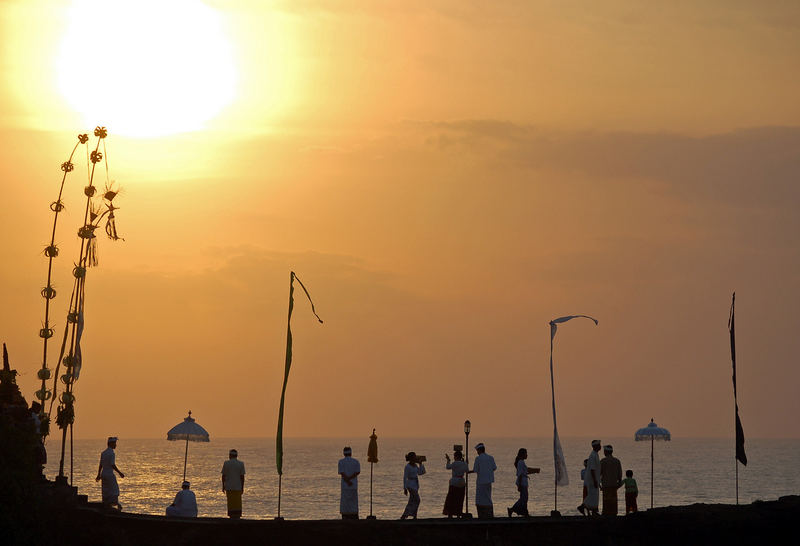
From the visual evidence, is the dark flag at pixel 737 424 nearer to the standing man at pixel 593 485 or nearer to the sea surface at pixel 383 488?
the standing man at pixel 593 485

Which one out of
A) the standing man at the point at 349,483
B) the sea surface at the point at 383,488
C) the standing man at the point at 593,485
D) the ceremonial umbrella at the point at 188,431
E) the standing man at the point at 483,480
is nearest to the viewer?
the standing man at the point at 349,483

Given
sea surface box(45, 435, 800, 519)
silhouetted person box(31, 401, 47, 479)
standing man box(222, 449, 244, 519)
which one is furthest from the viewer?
sea surface box(45, 435, 800, 519)

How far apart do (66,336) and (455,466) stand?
500 inches

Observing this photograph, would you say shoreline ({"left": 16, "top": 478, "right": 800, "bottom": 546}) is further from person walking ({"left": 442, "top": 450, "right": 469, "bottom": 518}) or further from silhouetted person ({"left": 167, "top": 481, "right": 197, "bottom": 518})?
person walking ({"left": 442, "top": 450, "right": 469, "bottom": 518})

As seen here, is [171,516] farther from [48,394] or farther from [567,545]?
[567,545]

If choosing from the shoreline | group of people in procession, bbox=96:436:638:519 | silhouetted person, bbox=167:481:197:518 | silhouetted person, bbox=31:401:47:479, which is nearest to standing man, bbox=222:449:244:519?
group of people in procession, bbox=96:436:638:519

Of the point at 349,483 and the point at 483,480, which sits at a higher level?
the point at 483,480

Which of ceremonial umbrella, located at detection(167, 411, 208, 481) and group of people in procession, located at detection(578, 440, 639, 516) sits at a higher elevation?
ceremonial umbrella, located at detection(167, 411, 208, 481)

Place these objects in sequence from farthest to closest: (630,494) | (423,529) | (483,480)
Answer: (630,494), (483,480), (423,529)

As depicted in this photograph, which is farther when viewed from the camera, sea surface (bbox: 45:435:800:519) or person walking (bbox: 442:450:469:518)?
sea surface (bbox: 45:435:800:519)

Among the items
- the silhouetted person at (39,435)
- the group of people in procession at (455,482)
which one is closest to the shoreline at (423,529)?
the silhouetted person at (39,435)

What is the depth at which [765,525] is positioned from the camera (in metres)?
34.0

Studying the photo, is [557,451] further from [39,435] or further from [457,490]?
[39,435]

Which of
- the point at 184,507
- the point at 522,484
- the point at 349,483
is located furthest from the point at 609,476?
the point at 184,507
